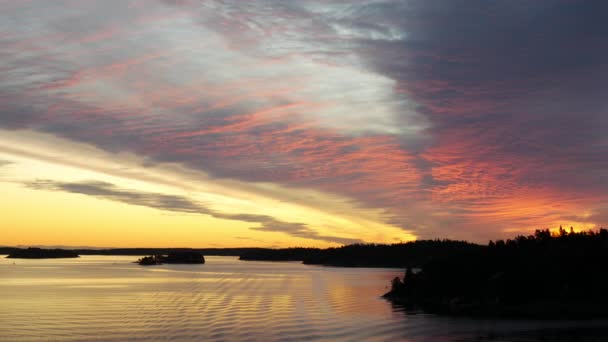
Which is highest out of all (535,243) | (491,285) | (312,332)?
(535,243)

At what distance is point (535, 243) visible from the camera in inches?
3802

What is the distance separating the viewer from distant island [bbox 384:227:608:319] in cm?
7456

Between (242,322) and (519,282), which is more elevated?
(519,282)

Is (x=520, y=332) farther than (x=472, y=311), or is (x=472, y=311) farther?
(x=472, y=311)

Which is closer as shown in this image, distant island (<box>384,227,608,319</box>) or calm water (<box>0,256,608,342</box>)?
calm water (<box>0,256,608,342</box>)

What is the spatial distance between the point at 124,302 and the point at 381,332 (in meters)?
38.8

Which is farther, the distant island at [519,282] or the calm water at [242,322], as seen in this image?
the distant island at [519,282]

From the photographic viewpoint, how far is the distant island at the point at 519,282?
2936 inches

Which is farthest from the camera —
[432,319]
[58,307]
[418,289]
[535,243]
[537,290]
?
[535,243]

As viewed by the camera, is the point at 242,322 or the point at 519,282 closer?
the point at 242,322

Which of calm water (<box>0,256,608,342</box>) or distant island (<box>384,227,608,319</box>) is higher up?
distant island (<box>384,227,608,319</box>)

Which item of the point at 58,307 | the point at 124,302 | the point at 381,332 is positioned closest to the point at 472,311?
the point at 381,332

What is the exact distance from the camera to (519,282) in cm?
7856

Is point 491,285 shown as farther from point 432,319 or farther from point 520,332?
point 520,332
